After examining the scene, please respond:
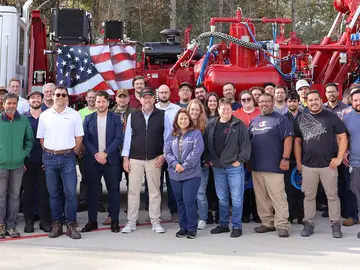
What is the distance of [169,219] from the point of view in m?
7.43

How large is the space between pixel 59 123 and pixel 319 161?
3.00 metres

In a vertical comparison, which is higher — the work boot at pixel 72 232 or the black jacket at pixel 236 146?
the black jacket at pixel 236 146

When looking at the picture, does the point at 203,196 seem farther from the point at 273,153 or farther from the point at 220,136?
the point at 273,153

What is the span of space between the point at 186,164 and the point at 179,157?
151 millimetres

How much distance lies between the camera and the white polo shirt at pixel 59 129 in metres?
6.20

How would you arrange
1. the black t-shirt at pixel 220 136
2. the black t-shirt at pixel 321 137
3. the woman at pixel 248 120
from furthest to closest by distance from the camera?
the woman at pixel 248 120 → the black t-shirt at pixel 220 136 → the black t-shirt at pixel 321 137

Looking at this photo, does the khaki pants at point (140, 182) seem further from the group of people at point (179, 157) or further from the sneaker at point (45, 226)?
the sneaker at point (45, 226)

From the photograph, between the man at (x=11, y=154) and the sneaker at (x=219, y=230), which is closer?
the man at (x=11, y=154)

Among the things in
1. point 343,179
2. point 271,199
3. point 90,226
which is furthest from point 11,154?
point 343,179

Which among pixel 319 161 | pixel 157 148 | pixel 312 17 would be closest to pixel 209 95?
pixel 157 148

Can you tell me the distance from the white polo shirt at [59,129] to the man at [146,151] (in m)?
0.64

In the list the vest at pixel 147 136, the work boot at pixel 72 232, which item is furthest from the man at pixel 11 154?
the vest at pixel 147 136

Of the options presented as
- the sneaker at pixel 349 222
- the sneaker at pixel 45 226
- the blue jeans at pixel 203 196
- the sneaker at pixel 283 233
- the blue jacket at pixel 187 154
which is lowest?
the sneaker at pixel 349 222

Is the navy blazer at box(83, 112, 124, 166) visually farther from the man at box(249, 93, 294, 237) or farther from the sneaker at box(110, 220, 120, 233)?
the man at box(249, 93, 294, 237)
